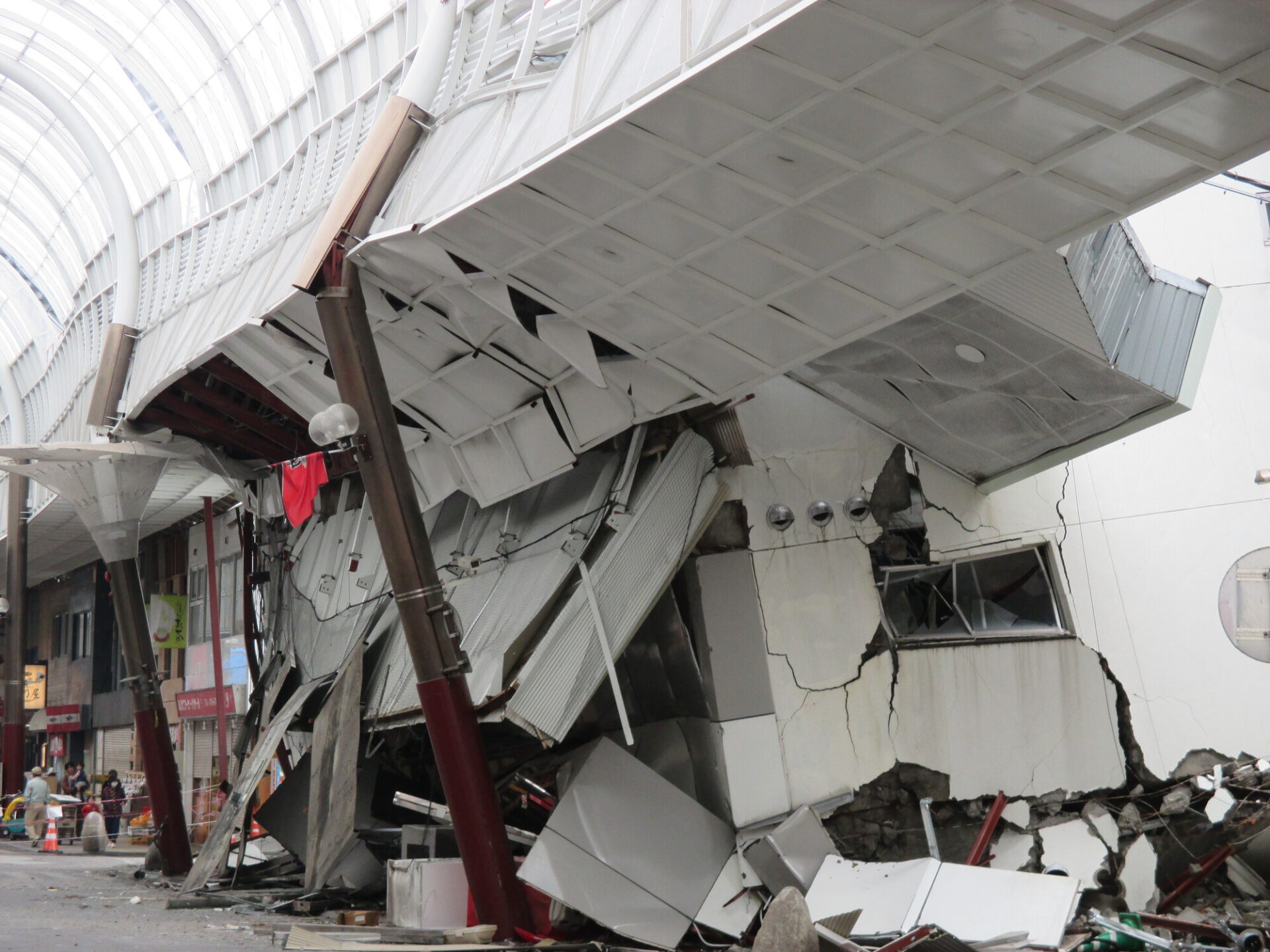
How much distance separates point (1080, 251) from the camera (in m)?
8.81

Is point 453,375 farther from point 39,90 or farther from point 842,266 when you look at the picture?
point 39,90

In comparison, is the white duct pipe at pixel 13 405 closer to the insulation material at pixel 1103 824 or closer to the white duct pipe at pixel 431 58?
the white duct pipe at pixel 431 58

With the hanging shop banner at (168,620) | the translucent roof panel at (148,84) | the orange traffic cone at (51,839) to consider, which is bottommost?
the orange traffic cone at (51,839)

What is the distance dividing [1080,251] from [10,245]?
89.9 feet

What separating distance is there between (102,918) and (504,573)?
5.38m

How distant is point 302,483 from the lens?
15562 millimetres

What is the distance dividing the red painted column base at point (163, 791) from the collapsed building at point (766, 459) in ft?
11.1

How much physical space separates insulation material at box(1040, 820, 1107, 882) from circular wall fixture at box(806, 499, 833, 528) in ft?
11.6

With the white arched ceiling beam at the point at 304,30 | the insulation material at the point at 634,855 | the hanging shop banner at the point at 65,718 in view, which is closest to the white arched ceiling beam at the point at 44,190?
the white arched ceiling beam at the point at 304,30

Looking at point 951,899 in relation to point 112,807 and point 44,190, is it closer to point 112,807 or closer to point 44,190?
point 112,807

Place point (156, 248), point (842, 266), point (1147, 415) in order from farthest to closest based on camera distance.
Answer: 1. point (156, 248)
2. point (1147, 415)
3. point (842, 266)

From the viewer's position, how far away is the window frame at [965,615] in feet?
36.8

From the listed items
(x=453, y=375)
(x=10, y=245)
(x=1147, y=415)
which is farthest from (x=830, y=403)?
(x=10, y=245)

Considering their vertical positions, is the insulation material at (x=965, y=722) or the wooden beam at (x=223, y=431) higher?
the wooden beam at (x=223, y=431)
